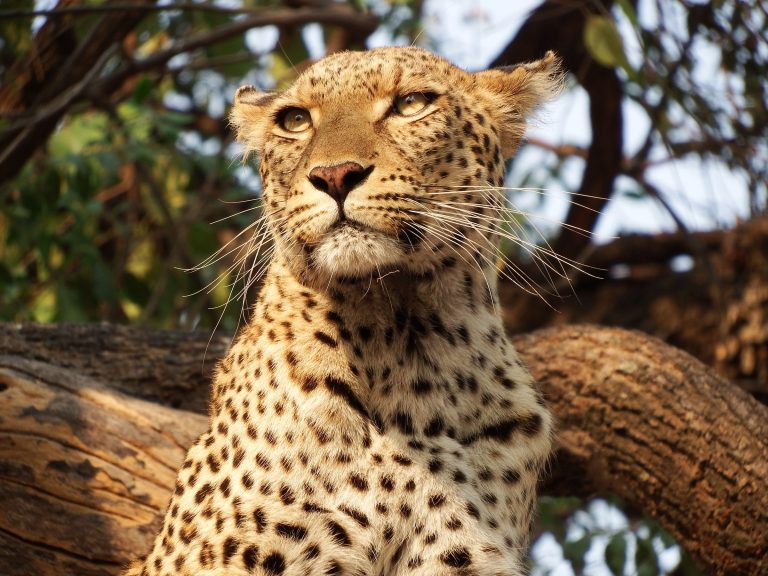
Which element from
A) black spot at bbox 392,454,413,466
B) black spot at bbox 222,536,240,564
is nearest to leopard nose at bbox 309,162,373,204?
black spot at bbox 392,454,413,466

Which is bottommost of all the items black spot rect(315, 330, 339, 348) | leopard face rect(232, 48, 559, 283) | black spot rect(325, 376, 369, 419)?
black spot rect(325, 376, 369, 419)

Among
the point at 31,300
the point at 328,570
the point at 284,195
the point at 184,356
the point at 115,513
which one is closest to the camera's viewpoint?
the point at 328,570

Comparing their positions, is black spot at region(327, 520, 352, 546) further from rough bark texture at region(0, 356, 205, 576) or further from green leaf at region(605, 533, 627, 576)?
green leaf at region(605, 533, 627, 576)

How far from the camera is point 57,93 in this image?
7668 millimetres

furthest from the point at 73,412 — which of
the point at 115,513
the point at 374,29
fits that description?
the point at 374,29

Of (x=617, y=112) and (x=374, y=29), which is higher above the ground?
(x=374, y=29)

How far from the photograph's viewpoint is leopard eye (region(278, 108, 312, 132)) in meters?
5.03

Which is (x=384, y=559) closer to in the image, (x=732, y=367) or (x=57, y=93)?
(x=57, y=93)

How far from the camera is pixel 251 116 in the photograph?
5.42 m

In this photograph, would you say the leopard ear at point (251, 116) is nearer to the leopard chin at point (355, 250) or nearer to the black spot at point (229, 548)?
the leopard chin at point (355, 250)

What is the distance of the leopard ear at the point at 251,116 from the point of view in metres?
5.30

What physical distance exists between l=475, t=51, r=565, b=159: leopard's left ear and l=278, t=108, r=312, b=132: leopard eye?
0.80 m

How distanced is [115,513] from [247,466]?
1.56 m

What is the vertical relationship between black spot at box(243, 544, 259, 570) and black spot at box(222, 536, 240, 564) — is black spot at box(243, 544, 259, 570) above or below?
below
